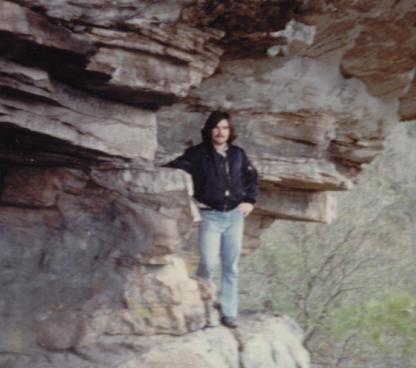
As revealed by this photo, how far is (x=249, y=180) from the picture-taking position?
187 inches

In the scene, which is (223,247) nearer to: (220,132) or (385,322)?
(220,132)

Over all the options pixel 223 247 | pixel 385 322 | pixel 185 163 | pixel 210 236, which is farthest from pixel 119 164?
pixel 385 322

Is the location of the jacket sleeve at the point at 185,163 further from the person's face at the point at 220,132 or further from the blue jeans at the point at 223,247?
the blue jeans at the point at 223,247

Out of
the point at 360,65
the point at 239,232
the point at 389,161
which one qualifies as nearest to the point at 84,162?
the point at 239,232

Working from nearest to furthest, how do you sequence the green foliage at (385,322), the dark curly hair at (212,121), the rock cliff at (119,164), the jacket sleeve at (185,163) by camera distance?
the rock cliff at (119,164), the dark curly hair at (212,121), the jacket sleeve at (185,163), the green foliage at (385,322)

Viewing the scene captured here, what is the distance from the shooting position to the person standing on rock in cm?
450

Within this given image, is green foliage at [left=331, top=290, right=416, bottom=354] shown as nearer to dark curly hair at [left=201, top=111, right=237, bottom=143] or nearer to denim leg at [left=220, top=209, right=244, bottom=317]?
denim leg at [left=220, top=209, right=244, bottom=317]

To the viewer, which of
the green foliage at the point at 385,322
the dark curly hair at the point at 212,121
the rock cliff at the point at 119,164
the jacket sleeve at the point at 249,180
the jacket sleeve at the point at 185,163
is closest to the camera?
the rock cliff at the point at 119,164

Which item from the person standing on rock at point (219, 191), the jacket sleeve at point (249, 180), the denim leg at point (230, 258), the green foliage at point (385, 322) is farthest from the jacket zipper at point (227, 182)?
the green foliage at point (385, 322)

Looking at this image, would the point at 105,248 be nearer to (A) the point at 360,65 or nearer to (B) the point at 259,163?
(B) the point at 259,163

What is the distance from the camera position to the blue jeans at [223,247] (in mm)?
4551

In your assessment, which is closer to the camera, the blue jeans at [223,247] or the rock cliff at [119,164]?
the rock cliff at [119,164]

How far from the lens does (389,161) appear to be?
12.2 metres

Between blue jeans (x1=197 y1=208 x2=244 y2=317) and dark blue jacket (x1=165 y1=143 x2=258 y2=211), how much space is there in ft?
0.29
